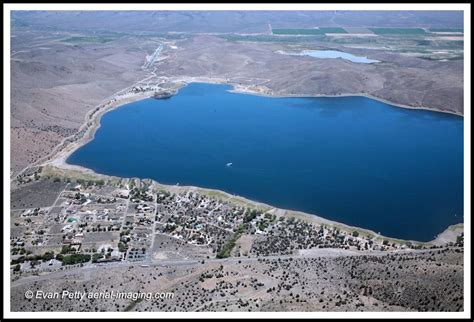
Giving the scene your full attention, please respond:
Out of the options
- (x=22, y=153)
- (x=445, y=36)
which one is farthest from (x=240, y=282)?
(x=445, y=36)

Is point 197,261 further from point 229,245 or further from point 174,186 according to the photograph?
point 174,186

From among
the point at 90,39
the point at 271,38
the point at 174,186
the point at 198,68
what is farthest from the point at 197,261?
the point at 90,39

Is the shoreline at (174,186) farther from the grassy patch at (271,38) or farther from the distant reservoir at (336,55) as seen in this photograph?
the grassy patch at (271,38)

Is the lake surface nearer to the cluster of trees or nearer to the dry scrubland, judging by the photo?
the dry scrubland

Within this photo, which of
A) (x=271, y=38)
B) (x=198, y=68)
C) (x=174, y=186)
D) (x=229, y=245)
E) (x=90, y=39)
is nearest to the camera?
(x=229, y=245)

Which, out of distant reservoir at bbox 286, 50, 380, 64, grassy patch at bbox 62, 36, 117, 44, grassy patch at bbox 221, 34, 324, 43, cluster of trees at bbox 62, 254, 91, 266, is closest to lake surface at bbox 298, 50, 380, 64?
distant reservoir at bbox 286, 50, 380, 64

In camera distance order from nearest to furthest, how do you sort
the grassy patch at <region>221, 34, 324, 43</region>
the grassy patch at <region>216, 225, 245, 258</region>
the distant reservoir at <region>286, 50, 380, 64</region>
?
the grassy patch at <region>216, 225, 245, 258</region> < the distant reservoir at <region>286, 50, 380, 64</region> < the grassy patch at <region>221, 34, 324, 43</region>

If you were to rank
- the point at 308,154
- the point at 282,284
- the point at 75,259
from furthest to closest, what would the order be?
1. the point at 308,154
2. the point at 75,259
3. the point at 282,284

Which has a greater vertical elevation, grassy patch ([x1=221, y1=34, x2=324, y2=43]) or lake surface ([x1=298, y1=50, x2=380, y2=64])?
grassy patch ([x1=221, y1=34, x2=324, y2=43])

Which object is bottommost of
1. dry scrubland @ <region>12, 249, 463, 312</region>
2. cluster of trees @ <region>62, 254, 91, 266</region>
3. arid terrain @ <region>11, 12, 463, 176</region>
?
cluster of trees @ <region>62, 254, 91, 266</region>
